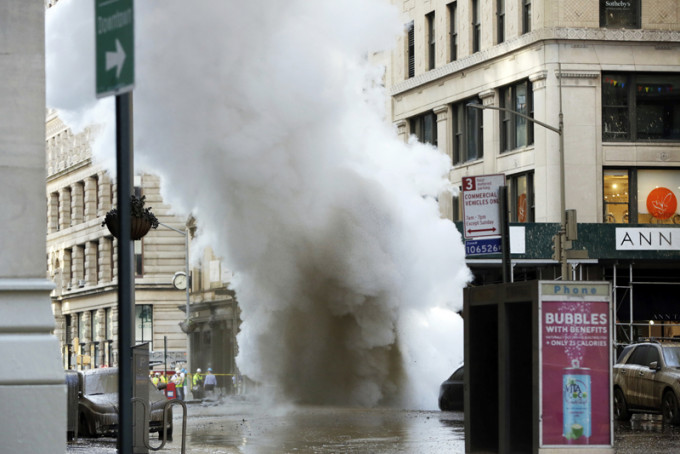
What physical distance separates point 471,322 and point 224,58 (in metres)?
16.9

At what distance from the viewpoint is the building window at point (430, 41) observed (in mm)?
54438

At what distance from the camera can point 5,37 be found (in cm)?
1175

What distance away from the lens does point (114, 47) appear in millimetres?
8008

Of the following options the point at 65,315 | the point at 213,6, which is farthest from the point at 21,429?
the point at 65,315

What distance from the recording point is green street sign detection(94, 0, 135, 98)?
7.89m

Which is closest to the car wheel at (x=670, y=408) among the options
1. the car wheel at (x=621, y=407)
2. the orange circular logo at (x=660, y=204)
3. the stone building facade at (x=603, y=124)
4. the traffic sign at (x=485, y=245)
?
the car wheel at (x=621, y=407)

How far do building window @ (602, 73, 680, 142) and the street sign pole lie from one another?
133 ft

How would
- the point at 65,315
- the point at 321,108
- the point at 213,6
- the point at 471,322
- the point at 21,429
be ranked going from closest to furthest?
the point at 21,429 < the point at 471,322 < the point at 213,6 < the point at 321,108 < the point at 65,315

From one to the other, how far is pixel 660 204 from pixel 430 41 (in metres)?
13.4

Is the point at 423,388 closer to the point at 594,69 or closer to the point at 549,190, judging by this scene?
the point at 549,190

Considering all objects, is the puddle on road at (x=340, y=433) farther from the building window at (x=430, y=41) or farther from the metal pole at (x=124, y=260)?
the building window at (x=430, y=41)

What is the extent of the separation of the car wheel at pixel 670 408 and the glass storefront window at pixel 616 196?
2377cm

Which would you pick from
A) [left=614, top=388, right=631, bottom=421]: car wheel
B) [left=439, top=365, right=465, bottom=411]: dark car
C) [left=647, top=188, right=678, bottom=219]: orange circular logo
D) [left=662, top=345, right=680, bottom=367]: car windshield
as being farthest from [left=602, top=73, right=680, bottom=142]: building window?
[left=662, top=345, right=680, bottom=367]: car windshield

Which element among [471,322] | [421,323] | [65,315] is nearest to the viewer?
[471,322]
